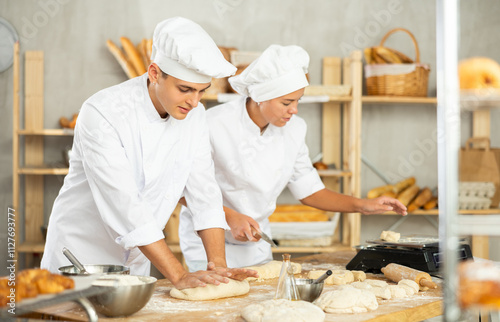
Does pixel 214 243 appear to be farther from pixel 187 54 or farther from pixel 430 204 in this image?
pixel 430 204

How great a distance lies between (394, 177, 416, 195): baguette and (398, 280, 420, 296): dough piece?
196cm

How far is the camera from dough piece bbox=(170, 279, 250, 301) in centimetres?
164

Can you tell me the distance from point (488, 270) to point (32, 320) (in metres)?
1.13

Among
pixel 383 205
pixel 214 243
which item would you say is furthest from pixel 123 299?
pixel 383 205

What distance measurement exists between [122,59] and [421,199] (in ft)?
6.93

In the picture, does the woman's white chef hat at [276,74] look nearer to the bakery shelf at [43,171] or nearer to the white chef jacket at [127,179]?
the white chef jacket at [127,179]

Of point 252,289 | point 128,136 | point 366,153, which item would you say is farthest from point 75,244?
point 366,153

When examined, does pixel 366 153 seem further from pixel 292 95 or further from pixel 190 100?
pixel 190 100

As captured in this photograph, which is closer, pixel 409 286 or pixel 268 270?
pixel 409 286

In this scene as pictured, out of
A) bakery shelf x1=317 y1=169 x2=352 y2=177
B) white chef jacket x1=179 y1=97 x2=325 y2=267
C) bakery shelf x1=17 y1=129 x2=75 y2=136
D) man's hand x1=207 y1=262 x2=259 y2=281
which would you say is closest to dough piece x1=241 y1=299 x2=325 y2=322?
man's hand x1=207 y1=262 x2=259 y2=281

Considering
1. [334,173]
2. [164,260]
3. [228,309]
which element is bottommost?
[228,309]

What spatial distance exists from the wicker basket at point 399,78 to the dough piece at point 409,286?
6.62 feet

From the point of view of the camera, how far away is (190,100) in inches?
71.6

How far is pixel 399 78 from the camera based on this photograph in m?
3.62
